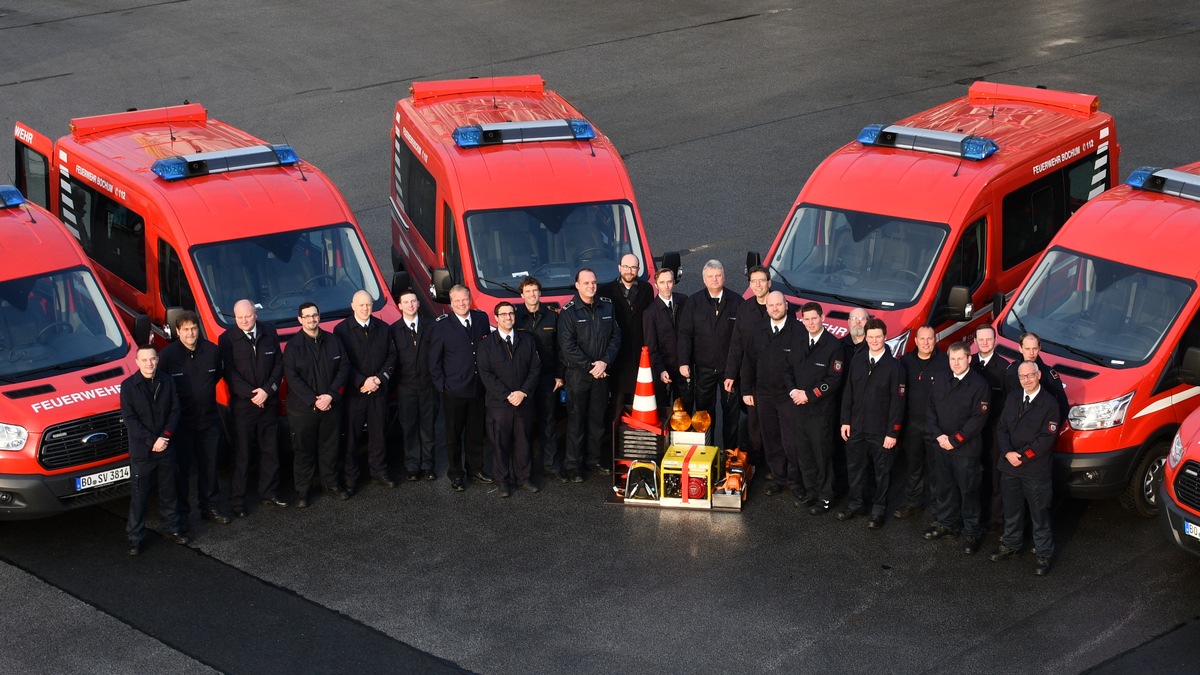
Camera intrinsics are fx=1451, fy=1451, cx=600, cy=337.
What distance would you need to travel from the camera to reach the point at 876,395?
1138 cm

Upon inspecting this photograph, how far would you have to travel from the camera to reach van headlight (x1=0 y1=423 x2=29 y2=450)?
11.0 metres

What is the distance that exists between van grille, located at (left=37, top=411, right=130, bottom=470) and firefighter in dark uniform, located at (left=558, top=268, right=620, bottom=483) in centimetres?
367

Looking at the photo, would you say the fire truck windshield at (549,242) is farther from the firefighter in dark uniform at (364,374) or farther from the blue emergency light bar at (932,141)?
the blue emergency light bar at (932,141)

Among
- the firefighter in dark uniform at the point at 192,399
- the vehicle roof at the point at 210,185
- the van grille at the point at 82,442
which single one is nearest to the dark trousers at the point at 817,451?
the vehicle roof at the point at 210,185

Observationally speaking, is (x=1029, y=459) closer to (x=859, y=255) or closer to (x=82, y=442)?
(x=859, y=255)

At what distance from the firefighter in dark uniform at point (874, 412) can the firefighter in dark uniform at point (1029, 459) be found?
862 mm

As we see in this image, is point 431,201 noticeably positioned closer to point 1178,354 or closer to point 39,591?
point 39,591

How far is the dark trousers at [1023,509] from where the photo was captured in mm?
10844

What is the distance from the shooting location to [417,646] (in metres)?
10.0

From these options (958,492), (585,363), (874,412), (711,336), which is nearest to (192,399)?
(585,363)

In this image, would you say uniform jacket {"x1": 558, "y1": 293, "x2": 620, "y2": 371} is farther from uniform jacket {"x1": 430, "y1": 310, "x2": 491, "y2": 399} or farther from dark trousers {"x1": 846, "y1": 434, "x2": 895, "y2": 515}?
dark trousers {"x1": 846, "y1": 434, "x2": 895, "y2": 515}

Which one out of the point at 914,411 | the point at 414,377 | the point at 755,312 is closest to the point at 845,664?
the point at 914,411

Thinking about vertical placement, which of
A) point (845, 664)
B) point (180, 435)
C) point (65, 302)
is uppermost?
point (65, 302)

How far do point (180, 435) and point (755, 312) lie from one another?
4.80 meters
